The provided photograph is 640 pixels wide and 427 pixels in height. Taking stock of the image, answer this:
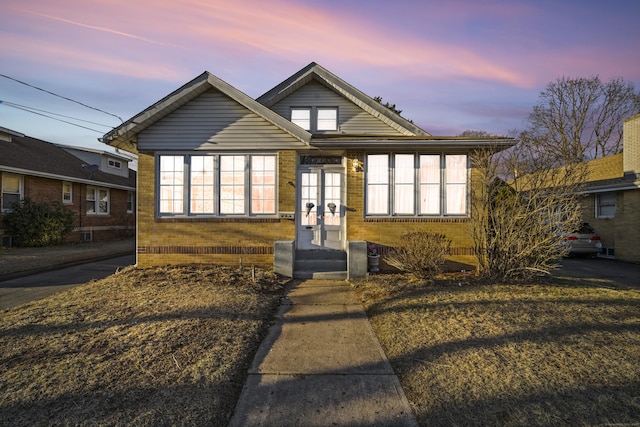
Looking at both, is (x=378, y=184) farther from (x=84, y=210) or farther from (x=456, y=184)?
(x=84, y=210)

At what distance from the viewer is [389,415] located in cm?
318

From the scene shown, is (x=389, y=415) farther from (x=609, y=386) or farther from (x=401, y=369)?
(x=609, y=386)

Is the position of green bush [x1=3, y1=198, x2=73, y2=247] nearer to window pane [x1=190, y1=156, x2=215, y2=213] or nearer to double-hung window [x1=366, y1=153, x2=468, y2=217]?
window pane [x1=190, y1=156, x2=215, y2=213]

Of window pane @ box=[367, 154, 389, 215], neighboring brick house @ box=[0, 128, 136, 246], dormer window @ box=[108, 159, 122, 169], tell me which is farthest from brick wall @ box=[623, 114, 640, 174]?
dormer window @ box=[108, 159, 122, 169]

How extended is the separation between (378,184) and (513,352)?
585cm

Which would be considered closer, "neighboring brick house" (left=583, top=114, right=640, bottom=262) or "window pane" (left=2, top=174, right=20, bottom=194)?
"neighboring brick house" (left=583, top=114, right=640, bottom=262)

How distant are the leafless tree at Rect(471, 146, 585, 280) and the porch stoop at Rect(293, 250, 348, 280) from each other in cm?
330

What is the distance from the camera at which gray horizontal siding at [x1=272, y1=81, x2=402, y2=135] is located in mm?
12102

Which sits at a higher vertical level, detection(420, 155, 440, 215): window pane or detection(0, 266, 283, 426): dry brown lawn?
detection(420, 155, 440, 215): window pane

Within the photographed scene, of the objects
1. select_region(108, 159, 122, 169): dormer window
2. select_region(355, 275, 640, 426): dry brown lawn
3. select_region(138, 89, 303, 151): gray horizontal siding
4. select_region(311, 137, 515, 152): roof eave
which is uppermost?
select_region(108, 159, 122, 169): dormer window

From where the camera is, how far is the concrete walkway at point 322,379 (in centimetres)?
315

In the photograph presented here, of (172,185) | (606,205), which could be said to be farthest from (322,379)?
(606,205)

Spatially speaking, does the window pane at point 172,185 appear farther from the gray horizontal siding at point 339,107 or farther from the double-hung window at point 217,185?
the gray horizontal siding at point 339,107

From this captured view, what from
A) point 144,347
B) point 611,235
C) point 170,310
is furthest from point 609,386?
point 611,235
